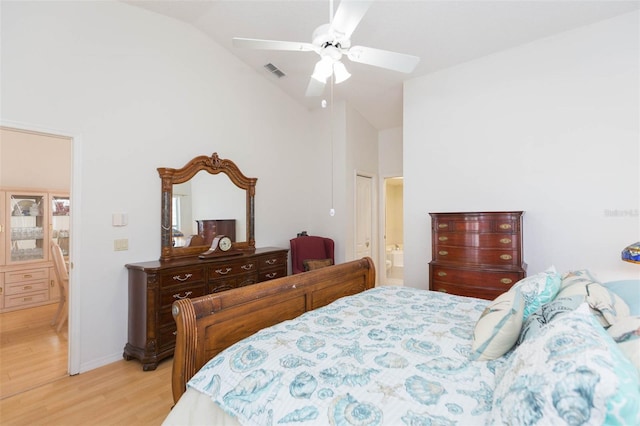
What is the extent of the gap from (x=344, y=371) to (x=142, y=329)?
2.40m

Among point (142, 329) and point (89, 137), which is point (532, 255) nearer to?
point (142, 329)

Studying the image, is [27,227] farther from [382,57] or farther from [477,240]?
[477,240]

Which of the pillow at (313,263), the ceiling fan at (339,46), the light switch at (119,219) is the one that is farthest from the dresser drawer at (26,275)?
the ceiling fan at (339,46)

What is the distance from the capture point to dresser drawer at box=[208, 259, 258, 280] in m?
3.27

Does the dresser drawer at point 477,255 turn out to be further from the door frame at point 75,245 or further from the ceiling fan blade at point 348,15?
the door frame at point 75,245

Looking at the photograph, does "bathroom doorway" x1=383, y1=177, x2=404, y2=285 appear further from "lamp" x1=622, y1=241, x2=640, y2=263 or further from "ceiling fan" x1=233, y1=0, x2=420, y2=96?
"ceiling fan" x1=233, y1=0, x2=420, y2=96

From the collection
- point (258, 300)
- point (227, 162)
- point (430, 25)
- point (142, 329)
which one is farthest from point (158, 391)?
point (430, 25)

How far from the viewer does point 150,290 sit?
2.75 m

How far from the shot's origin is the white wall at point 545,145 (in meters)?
2.77

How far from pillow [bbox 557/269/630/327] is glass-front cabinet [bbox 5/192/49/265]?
6095 mm

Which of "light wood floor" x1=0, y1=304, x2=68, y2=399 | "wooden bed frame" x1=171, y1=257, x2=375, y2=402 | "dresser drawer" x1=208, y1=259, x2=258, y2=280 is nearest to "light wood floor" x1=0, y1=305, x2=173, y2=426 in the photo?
"light wood floor" x1=0, y1=304, x2=68, y2=399

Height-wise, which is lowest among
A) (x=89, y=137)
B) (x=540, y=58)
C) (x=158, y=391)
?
(x=158, y=391)

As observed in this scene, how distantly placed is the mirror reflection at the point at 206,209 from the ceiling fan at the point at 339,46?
1.89 metres

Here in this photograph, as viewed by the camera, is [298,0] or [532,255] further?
[532,255]
